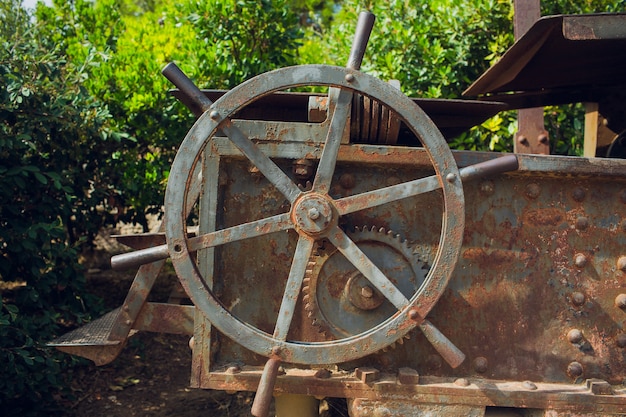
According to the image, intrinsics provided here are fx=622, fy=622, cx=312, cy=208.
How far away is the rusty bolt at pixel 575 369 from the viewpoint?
2.37m

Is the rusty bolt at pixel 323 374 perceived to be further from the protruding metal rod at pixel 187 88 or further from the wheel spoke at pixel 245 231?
the protruding metal rod at pixel 187 88

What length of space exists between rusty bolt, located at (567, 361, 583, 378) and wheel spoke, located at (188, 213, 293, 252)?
3.95 ft

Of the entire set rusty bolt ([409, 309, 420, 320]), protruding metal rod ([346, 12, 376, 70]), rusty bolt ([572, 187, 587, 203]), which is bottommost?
rusty bolt ([409, 309, 420, 320])

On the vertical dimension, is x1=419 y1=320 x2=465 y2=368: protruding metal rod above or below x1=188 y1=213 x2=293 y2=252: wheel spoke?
Answer: below

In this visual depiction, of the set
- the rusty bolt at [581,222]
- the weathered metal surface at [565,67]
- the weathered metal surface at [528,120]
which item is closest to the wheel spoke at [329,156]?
the weathered metal surface at [565,67]

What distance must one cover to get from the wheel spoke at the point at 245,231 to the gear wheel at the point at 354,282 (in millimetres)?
204

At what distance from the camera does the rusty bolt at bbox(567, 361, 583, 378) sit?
7.77 ft

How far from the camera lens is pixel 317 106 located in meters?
2.31

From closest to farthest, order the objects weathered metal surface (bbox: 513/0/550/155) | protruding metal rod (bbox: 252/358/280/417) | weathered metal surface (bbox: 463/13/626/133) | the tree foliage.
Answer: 1. protruding metal rod (bbox: 252/358/280/417)
2. weathered metal surface (bbox: 463/13/626/133)
3. the tree foliage
4. weathered metal surface (bbox: 513/0/550/155)

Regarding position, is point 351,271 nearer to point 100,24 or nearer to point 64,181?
point 64,181

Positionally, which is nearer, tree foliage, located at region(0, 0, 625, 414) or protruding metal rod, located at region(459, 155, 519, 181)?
protruding metal rod, located at region(459, 155, 519, 181)

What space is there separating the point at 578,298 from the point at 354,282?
2.84 feet

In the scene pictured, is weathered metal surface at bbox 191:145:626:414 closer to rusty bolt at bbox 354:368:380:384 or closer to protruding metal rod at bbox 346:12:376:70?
rusty bolt at bbox 354:368:380:384

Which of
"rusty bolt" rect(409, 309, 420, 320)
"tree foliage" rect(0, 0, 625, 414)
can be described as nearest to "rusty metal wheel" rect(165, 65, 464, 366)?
"rusty bolt" rect(409, 309, 420, 320)
